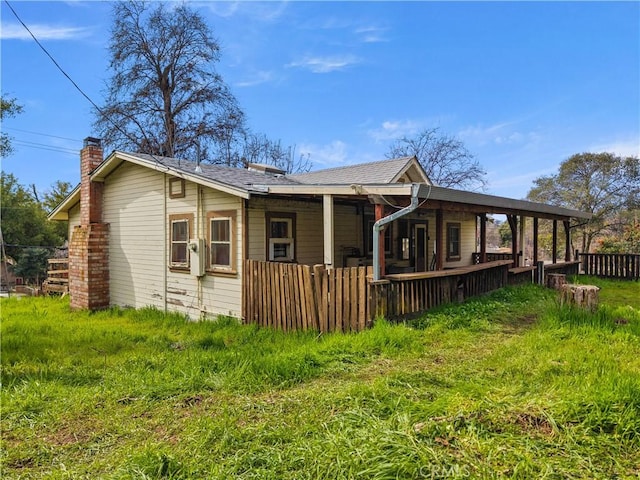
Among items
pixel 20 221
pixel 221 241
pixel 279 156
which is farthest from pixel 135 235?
pixel 279 156

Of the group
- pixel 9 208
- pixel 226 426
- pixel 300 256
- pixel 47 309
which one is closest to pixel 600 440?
pixel 226 426

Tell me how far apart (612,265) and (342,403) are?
1606 centimetres

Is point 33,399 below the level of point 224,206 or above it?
below

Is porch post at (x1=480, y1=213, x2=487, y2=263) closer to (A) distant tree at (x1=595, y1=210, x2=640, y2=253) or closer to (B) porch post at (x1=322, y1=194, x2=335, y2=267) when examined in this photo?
(B) porch post at (x1=322, y1=194, x2=335, y2=267)

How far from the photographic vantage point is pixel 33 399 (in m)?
4.36

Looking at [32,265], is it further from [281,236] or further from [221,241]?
[281,236]

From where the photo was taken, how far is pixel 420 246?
13.6 metres

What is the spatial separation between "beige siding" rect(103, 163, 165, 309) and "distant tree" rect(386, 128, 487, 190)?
1999cm

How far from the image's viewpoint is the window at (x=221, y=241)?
845 cm

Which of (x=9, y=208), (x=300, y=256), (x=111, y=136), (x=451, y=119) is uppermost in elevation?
(x=451, y=119)

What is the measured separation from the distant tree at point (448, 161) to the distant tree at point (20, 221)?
82.7 ft

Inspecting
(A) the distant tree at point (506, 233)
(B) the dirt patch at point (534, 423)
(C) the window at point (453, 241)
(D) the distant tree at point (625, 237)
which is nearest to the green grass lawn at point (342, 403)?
(B) the dirt patch at point (534, 423)

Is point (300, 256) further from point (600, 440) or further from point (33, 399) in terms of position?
point (600, 440)

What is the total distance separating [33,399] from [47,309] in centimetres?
815
